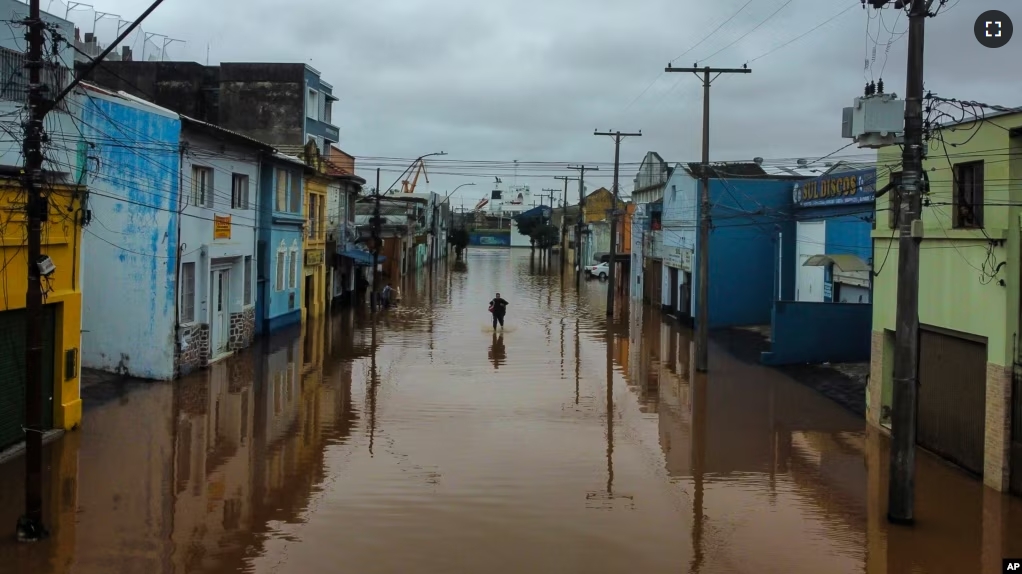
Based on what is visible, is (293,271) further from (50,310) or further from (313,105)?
(50,310)

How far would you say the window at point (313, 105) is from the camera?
1663 inches

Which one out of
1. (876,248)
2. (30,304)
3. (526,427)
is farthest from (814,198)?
(30,304)

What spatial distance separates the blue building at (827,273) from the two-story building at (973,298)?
22.3ft

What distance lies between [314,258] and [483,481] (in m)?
25.5

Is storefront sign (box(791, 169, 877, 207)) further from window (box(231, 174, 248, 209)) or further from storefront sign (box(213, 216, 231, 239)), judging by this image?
window (box(231, 174, 248, 209))

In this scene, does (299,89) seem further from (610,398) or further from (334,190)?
(610,398)

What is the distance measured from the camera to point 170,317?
68.6 feet

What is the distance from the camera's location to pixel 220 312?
25.9 m

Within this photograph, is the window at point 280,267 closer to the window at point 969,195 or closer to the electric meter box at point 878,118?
the window at point 969,195

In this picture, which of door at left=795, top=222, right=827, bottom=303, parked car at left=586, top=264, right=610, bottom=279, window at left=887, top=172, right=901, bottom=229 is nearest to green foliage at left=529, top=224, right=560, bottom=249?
parked car at left=586, top=264, right=610, bottom=279

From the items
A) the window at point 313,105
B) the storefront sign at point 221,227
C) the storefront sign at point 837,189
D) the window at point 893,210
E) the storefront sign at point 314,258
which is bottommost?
the storefront sign at point 314,258

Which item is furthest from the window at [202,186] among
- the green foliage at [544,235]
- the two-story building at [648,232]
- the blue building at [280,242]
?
the green foliage at [544,235]

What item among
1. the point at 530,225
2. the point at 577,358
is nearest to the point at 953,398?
the point at 577,358

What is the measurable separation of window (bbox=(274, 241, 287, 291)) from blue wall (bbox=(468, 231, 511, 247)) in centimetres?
13266
